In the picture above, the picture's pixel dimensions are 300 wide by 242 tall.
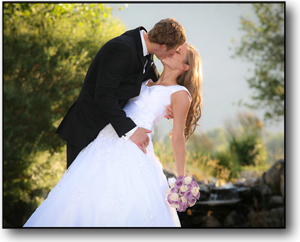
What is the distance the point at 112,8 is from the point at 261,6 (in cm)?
568

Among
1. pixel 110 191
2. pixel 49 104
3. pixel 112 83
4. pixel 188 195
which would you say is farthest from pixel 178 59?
pixel 49 104

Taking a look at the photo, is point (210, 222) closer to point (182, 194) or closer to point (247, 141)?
point (247, 141)

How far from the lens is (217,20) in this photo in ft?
52.5

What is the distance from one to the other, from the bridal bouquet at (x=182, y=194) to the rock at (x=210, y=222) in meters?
4.27

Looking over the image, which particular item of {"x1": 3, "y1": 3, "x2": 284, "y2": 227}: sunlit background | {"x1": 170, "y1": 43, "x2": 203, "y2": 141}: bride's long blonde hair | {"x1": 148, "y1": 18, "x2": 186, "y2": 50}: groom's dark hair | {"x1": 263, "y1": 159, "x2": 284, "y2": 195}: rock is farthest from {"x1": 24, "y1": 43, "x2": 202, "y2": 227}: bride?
{"x1": 263, "y1": 159, "x2": 284, "y2": 195}: rock

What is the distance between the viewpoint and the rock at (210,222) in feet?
19.8

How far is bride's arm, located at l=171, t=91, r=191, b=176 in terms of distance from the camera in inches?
99.0

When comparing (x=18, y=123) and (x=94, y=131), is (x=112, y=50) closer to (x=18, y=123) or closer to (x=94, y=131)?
(x=94, y=131)

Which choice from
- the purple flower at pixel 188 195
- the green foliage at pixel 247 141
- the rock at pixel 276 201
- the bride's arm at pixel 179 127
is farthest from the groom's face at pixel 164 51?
the green foliage at pixel 247 141

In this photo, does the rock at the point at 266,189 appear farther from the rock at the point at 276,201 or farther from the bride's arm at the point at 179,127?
the bride's arm at the point at 179,127

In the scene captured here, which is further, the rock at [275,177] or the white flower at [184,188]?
the rock at [275,177]

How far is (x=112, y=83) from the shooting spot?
225 centimetres
